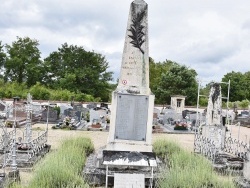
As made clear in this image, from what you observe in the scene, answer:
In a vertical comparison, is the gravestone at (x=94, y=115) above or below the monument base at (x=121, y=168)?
above

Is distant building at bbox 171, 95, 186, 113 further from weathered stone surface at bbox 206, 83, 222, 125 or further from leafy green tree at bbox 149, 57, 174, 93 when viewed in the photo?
weathered stone surface at bbox 206, 83, 222, 125

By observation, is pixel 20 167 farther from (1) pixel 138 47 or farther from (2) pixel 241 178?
(2) pixel 241 178

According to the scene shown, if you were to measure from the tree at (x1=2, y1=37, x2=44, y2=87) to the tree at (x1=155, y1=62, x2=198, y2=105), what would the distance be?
52.1ft

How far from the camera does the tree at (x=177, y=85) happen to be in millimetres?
45719

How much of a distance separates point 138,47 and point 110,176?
11.6ft

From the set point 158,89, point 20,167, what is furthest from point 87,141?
point 158,89

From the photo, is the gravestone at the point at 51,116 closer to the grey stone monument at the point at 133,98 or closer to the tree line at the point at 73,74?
the grey stone monument at the point at 133,98

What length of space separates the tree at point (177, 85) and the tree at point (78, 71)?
794 centimetres

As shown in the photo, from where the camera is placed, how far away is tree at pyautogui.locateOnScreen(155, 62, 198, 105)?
45719mm

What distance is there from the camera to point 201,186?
7.18 meters

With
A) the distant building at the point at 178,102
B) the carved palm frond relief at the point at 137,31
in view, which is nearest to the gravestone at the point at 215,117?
the carved palm frond relief at the point at 137,31

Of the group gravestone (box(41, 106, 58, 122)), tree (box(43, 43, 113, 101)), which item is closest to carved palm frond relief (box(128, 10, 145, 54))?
gravestone (box(41, 106, 58, 122))

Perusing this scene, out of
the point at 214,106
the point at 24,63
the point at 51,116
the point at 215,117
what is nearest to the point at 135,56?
the point at 214,106

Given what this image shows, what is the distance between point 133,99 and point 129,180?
2.67m
